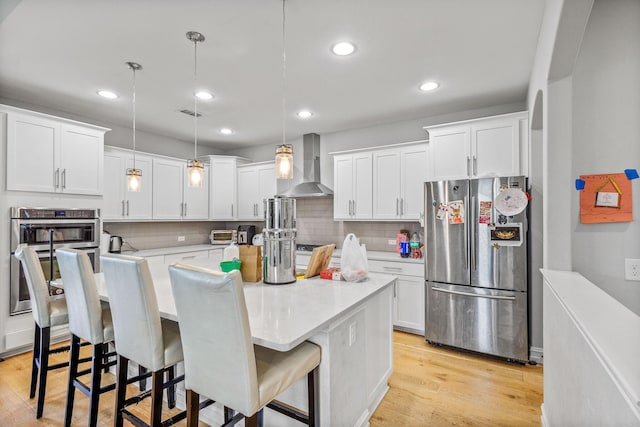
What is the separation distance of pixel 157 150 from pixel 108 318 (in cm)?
341

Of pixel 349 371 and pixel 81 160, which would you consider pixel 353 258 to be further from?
pixel 81 160

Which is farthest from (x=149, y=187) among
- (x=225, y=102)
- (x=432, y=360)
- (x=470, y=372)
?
(x=470, y=372)

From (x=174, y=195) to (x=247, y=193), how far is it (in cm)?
112

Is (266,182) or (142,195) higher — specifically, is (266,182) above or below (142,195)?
above

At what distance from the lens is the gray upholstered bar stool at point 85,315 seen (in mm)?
1792

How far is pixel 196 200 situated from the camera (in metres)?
4.93

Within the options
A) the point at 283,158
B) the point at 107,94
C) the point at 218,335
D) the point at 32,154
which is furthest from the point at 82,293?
the point at 107,94

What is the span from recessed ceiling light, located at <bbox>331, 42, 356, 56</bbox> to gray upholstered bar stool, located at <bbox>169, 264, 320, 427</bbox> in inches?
74.7

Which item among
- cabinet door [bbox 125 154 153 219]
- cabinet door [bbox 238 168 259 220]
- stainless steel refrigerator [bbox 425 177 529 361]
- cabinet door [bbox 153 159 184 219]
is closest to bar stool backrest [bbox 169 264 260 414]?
stainless steel refrigerator [bbox 425 177 529 361]

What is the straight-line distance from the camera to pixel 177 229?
5.01 meters

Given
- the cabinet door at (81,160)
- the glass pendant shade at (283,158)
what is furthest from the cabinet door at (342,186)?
the cabinet door at (81,160)

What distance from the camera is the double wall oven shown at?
2.97 m

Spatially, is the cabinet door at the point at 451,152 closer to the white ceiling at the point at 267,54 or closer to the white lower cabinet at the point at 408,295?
the white ceiling at the point at 267,54

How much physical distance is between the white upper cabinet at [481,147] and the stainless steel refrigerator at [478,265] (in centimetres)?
33
